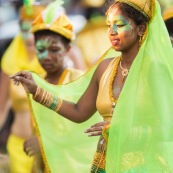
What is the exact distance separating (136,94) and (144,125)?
204mm

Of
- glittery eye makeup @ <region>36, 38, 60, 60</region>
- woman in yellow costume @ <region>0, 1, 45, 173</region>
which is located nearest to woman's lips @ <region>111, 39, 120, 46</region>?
glittery eye makeup @ <region>36, 38, 60, 60</region>

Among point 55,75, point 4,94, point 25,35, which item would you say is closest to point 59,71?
point 55,75

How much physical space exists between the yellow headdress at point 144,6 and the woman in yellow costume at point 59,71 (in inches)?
47.4

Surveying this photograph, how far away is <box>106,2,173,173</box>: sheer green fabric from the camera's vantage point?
21.0ft

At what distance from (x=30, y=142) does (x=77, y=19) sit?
6.39 metres

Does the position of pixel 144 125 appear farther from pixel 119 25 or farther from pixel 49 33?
pixel 49 33

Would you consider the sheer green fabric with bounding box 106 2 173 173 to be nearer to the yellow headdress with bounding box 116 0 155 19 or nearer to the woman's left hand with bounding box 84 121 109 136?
the woman's left hand with bounding box 84 121 109 136

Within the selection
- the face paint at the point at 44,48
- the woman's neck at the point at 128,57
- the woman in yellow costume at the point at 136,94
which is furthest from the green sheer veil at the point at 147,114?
the face paint at the point at 44,48

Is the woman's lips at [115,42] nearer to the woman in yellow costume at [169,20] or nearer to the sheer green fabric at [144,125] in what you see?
the sheer green fabric at [144,125]

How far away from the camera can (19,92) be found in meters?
9.84

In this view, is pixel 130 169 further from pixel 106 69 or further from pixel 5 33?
pixel 5 33

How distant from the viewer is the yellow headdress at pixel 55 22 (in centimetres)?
850

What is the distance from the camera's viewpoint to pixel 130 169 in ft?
21.1

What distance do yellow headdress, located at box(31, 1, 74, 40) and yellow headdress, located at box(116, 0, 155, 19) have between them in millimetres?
2006
